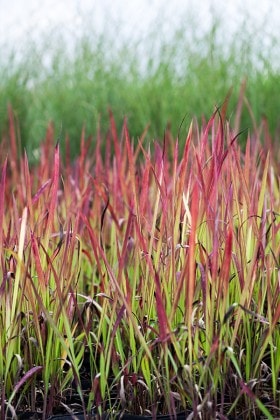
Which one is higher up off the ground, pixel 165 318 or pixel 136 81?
pixel 136 81

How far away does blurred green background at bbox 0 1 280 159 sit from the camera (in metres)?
4.54

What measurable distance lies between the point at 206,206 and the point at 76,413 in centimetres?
52

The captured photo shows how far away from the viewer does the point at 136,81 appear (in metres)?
5.05

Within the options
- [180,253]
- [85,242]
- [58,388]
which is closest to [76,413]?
[58,388]

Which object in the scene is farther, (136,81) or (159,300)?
(136,81)

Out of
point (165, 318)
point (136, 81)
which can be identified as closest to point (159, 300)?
point (165, 318)

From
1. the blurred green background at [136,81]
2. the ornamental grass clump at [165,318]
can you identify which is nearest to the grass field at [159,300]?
the ornamental grass clump at [165,318]

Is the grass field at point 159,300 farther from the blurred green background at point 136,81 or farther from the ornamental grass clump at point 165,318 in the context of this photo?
the blurred green background at point 136,81

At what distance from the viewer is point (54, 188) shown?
1.52 m

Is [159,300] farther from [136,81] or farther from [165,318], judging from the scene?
[136,81]

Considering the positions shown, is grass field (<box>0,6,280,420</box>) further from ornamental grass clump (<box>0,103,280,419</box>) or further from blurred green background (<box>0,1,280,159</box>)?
blurred green background (<box>0,1,280,159</box>)

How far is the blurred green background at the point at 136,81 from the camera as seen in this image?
454 centimetres

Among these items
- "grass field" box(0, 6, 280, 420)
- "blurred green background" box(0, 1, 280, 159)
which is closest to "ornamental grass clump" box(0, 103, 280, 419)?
"grass field" box(0, 6, 280, 420)

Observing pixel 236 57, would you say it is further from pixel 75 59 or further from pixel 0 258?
pixel 0 258
